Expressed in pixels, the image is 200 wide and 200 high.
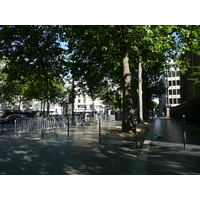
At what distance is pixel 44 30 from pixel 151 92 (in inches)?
1106

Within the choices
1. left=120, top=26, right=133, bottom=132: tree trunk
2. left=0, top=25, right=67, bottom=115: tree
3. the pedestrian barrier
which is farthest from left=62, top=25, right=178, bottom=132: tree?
the pedestrian barrier

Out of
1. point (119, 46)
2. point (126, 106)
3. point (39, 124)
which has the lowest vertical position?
point (39, 124)

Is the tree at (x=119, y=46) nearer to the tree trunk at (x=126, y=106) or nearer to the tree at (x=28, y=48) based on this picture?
the tree trunk at (x=126, y=106)

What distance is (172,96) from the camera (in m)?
72.2

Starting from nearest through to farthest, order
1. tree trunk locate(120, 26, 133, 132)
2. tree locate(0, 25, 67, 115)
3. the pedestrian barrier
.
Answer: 1. the pedestrian barrier
2. tree trunk locate(120, 26, 133, 132)
3. tree locate(0, 25, 67, 115)

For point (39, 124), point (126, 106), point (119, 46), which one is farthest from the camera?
point (119, 46)

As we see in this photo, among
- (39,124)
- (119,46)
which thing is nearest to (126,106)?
(119,46)

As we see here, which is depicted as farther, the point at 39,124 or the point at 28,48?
the point at 28,48

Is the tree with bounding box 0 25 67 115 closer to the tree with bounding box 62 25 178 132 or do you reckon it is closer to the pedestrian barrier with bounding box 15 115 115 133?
the tree with bounding box 62 25 178 132

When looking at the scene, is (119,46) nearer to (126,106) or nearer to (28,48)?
(126,106)

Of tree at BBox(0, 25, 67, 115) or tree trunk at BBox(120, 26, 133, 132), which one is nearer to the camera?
tree trunk at BBox(120, 26, 133, 132)

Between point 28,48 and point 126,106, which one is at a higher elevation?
point 28,48

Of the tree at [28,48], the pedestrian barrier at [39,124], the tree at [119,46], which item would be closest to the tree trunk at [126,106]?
the tree at [119,46]
